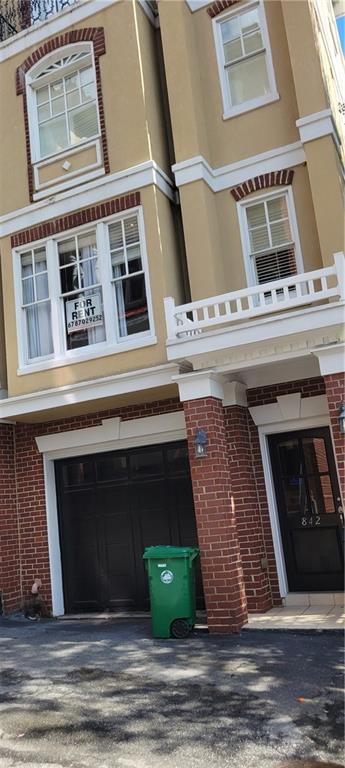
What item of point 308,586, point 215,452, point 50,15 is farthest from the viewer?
point 50,15

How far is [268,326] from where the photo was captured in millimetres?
6828

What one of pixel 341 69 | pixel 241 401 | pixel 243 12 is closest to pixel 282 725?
pixel 241 401

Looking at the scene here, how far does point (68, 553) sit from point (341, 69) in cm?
1036

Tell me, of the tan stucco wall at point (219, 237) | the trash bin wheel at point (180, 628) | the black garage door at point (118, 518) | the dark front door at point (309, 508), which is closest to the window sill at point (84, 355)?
the tan stucco wall at point (219, 237)

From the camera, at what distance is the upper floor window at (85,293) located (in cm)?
846

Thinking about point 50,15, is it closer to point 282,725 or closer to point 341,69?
point 341,69

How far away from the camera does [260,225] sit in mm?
8547

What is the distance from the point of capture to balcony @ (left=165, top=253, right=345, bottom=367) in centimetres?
659

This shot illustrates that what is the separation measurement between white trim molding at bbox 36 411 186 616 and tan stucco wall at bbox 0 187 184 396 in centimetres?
101

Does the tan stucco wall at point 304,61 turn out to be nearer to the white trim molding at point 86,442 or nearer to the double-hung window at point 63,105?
the double-hung window at point 63,105

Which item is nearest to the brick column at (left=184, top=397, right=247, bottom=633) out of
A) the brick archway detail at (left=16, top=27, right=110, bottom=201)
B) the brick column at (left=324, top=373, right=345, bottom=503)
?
the brick column at (left=324, top=373, right=345, bottom=503)

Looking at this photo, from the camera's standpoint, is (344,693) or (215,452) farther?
(215,452)

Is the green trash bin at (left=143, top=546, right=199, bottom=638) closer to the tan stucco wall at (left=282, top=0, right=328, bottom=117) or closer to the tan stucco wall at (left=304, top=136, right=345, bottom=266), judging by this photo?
the tan stucco wall at (left=304, top=136, right=345, bottom=266)

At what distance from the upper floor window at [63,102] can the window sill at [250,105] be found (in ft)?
6.41
